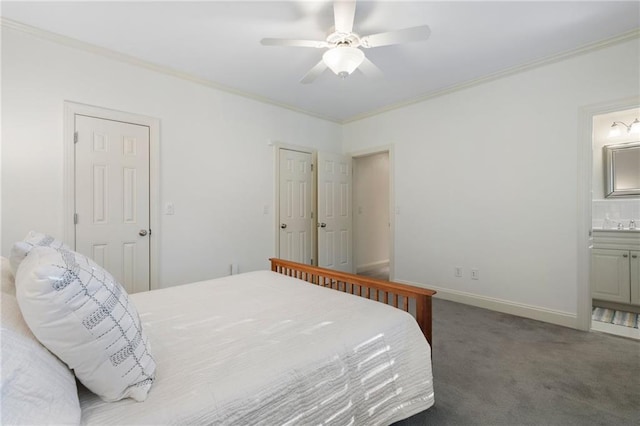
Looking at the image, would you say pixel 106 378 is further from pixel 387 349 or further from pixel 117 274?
pixel 117 274

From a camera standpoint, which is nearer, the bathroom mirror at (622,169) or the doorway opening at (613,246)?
the doorway opening at (613,246)

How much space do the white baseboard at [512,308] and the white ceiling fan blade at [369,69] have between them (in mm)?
2633

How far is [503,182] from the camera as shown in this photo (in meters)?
3.23

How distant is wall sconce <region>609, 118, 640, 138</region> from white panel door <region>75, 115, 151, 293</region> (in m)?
5.31

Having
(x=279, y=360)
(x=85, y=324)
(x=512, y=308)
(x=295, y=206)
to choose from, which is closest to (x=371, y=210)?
(x=295, y=206)

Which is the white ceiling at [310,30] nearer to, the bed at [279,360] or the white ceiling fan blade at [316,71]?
the white ceiling fan blade at [316,71]

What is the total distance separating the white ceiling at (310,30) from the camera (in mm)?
2168

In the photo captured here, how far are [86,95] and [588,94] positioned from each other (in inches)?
178

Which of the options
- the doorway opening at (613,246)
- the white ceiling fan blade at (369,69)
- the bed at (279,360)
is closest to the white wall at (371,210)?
the white ceiling fan blade at (369,69)

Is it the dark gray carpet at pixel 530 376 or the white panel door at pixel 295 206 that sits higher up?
the white panel door at pixel 295 206

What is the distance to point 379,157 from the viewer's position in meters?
5.77

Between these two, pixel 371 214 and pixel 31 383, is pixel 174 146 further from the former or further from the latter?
pixel 371 214

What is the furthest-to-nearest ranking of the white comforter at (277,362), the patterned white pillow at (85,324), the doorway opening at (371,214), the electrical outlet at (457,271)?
1. the doorway opening at (371,214)
2. the electrical outlet at (457,271)
3. the white comforter at (277,362)
4. the patterned white pillow at (85,324)

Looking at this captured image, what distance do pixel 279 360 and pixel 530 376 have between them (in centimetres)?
189
